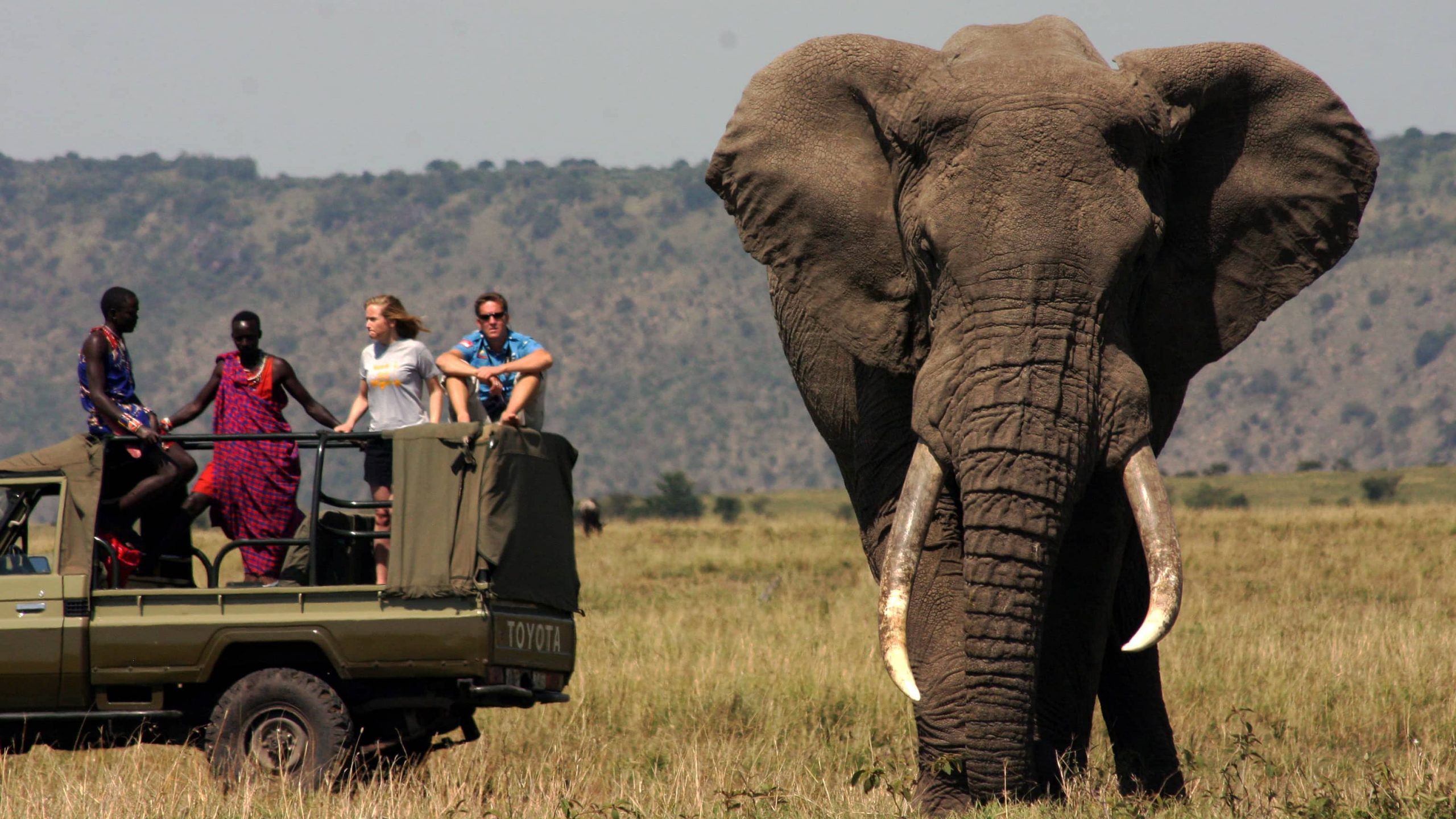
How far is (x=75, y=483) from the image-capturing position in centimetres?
800

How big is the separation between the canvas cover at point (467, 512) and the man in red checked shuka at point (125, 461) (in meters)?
1.25

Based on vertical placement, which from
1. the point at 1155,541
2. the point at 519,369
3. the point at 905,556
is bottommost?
the point at 905,556

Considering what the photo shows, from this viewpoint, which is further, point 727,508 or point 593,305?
point 593,305

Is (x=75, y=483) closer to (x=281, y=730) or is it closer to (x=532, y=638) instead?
(x=281, y=730)

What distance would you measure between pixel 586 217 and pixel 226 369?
174 meters

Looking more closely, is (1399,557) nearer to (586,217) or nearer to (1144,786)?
(1144,786)

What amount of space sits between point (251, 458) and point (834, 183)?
3525mm

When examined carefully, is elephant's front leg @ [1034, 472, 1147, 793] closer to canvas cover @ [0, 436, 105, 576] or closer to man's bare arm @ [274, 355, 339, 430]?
man's bare arm @ [274, 355, 339, 430]

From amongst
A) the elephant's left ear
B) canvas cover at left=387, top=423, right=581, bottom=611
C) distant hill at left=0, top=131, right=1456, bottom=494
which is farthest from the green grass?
distant hill at left=0, top=131, right=1456, bottom=494

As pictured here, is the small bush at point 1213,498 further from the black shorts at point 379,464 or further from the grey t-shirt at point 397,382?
the black shorts at point 379,464

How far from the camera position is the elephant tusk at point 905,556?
5934 millimetres

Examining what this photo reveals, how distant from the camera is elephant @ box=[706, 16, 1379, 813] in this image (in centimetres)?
610

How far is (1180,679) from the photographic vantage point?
11.0 meters

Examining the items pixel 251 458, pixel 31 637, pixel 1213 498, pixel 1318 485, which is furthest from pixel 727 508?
pixel 31 637
